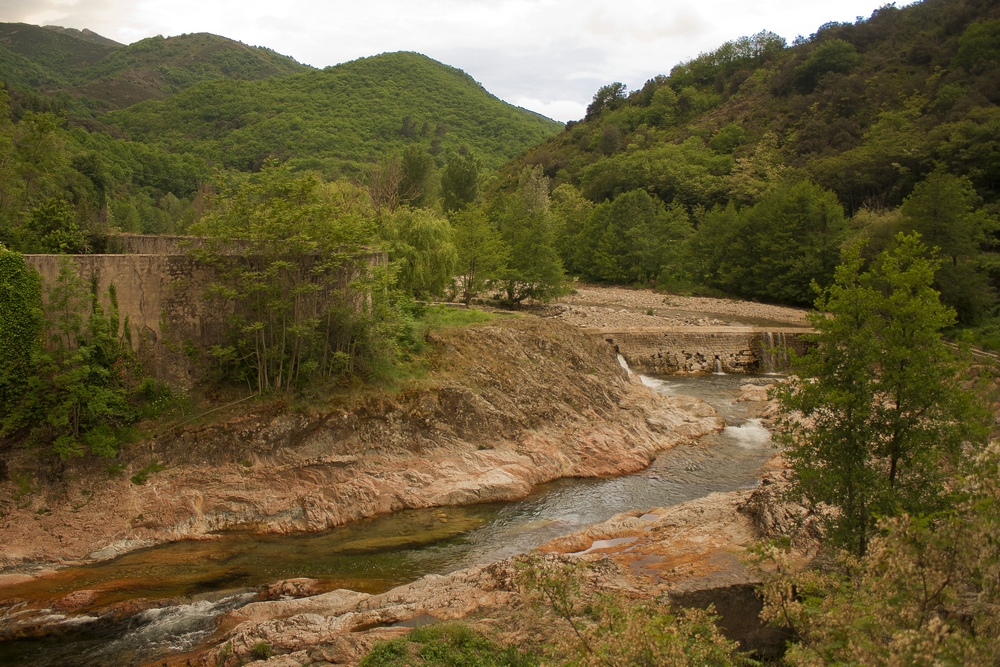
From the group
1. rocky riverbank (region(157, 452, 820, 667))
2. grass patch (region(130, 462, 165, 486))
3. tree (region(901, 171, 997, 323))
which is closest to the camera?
rocky riverbank (region(157, 452, 820, 667))

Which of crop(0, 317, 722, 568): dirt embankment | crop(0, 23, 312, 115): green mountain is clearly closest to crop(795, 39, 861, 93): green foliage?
crop(0, 317, 722, 568): dirt embankment

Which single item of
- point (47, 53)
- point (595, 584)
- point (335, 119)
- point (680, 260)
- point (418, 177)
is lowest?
point (595, 584)

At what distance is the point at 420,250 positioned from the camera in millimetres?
26516

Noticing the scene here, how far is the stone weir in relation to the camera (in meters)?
30.3

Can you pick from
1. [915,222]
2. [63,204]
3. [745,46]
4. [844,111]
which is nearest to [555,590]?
[63,204]

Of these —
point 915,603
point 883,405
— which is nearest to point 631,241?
point 883,405

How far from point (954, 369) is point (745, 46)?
10458 cm

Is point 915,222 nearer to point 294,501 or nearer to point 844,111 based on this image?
point 294,501

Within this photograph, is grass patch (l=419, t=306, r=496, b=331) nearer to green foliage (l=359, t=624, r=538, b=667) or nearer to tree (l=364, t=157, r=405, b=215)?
tree (l=364, t=157, r=405, b=215)

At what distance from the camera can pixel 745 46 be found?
99.7 metres

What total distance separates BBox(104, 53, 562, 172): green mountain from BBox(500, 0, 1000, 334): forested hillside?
14.8 meters

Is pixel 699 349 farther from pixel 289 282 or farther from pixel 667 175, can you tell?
pixel 667 175

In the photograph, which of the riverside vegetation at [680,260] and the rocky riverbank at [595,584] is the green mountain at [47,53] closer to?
the riverside vegetation at [680,260]

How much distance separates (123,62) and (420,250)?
126659 millimetres
